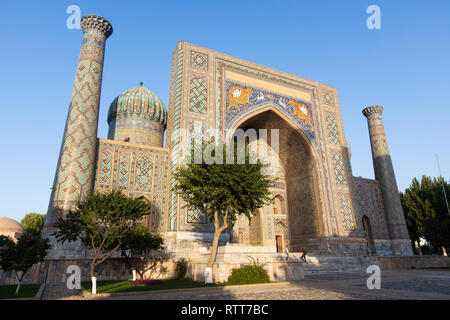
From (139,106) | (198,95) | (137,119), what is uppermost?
(139,106)

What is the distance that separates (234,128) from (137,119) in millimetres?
7604

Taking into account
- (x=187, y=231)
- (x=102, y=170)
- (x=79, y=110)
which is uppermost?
(x=79, y=110)

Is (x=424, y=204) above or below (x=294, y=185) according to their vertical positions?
below

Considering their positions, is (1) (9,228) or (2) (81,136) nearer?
(2) (81,136)

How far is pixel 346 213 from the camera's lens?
1938 centimetres

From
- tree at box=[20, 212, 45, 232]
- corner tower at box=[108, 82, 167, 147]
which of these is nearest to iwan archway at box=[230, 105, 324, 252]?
corner tower at box=[108, 82, 167, 147]

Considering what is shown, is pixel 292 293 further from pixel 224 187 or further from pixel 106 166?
pixel 106 166

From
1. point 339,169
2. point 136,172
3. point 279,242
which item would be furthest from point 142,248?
point 339,169

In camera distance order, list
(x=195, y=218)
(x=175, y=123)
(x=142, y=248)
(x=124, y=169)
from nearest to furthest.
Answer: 1. (x=142, y=248)
2. (x=195, y=218)
3. (x=124, y=169)
4. (x=175, y=123)

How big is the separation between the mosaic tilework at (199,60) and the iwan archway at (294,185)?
12.7ft
